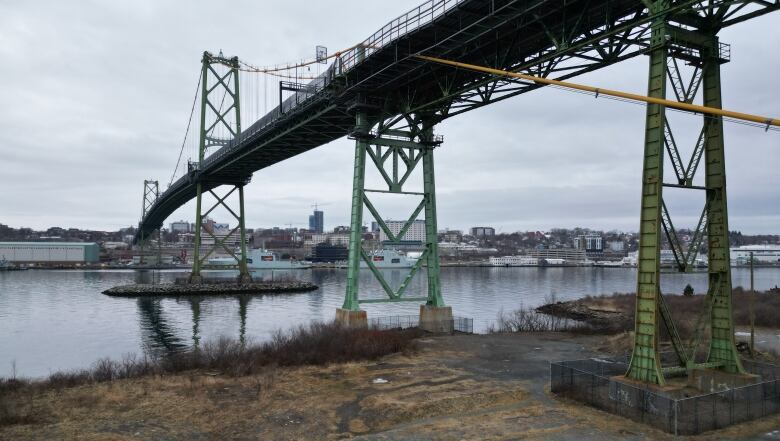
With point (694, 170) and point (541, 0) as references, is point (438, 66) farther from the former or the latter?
point (694, 170)

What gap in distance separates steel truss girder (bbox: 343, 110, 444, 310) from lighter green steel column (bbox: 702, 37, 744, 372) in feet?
47.3

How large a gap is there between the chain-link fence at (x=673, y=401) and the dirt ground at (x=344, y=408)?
0.30 m

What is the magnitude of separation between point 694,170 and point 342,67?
1849cm

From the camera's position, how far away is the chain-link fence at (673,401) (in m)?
12.8

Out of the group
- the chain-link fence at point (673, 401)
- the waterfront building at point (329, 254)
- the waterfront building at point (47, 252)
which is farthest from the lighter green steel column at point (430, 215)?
the waterfront building at point (47, 252)

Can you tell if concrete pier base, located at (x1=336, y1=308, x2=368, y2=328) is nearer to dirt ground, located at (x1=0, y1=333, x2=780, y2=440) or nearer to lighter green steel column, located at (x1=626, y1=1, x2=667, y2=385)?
dirt ground, located at (x1=0, y1=333, x2=780, y2=440)

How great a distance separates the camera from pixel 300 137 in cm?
4278

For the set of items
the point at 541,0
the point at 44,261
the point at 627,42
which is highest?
the point at 541,0

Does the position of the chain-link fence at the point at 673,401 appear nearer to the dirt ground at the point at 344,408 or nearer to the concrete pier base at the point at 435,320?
the dirt ground at the point at 344,408

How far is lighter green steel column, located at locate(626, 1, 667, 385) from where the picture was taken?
47.8 ft

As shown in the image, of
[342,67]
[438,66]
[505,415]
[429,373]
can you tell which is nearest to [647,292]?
[505,415]

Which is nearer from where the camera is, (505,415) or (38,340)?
(505,415)

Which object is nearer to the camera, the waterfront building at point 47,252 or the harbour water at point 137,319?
the harbour water at point 137,319

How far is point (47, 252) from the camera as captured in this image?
573 feet
